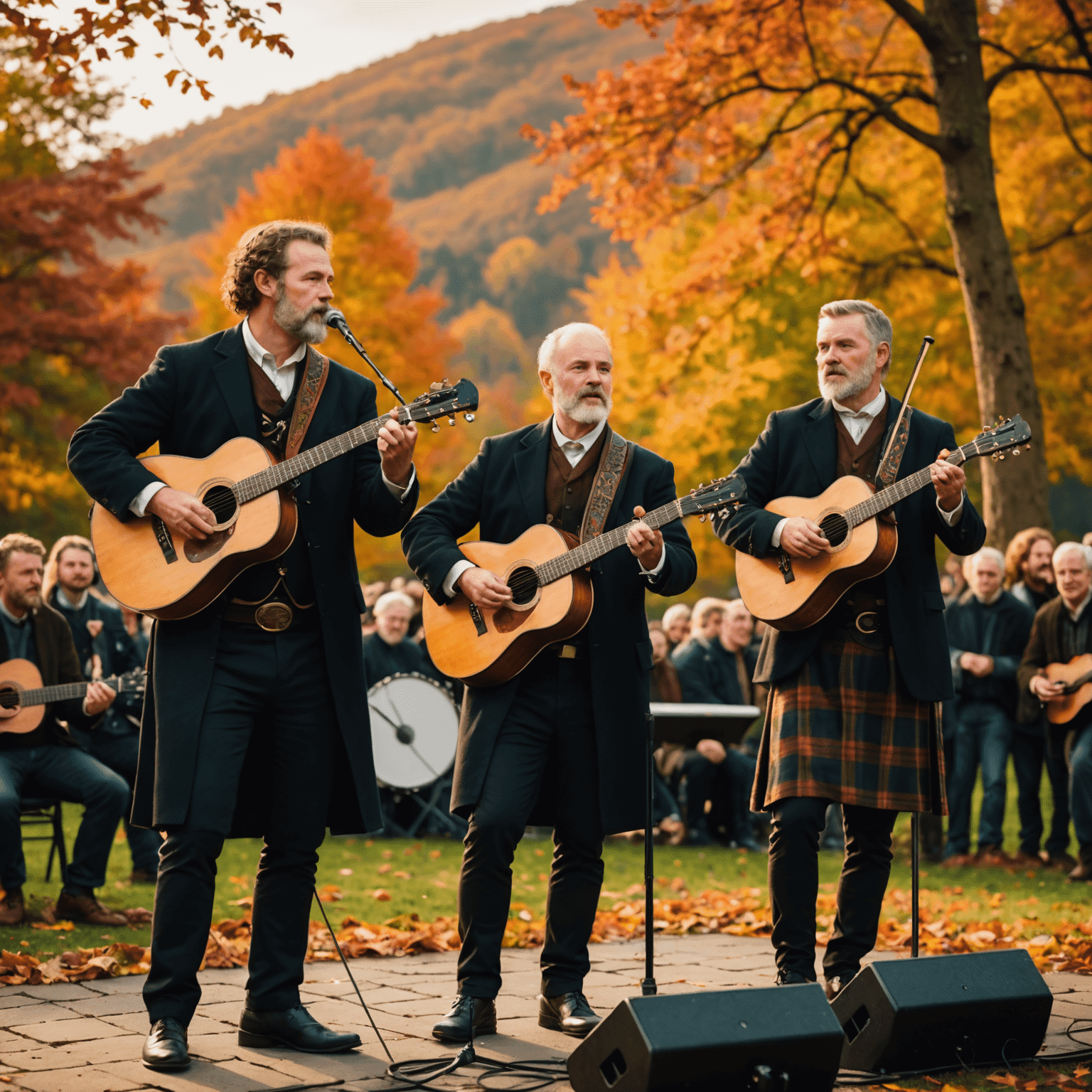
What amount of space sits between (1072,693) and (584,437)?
584 centimetres

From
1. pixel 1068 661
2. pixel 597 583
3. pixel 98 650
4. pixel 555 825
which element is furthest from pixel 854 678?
pixel 98 650

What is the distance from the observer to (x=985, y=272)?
1118cm

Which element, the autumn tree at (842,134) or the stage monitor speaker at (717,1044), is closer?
the stage monitor speaker at (717,1044)

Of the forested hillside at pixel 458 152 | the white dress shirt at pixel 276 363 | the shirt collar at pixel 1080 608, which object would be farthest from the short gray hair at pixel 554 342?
the forested hillside at pixel 458 152

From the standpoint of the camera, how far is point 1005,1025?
14.4ft

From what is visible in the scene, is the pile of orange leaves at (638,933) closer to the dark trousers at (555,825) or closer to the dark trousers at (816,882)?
the dark trousers at (816,882)

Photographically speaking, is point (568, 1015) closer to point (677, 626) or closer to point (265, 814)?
point (265, 814)

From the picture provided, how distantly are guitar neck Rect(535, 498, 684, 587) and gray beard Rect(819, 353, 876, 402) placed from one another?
32.1 inches

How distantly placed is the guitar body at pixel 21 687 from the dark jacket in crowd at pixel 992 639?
253 inches

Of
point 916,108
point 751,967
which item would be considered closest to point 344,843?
point 751,967

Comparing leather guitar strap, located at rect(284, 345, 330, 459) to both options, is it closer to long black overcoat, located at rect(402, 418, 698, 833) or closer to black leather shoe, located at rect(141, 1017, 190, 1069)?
long black overcoat, located at rect(402, 418, 698, 833)

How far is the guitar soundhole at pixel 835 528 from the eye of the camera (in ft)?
16.7

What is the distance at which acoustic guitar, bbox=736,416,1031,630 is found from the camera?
498 centimetres

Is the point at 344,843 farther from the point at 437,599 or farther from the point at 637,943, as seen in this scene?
the point at 437,599
